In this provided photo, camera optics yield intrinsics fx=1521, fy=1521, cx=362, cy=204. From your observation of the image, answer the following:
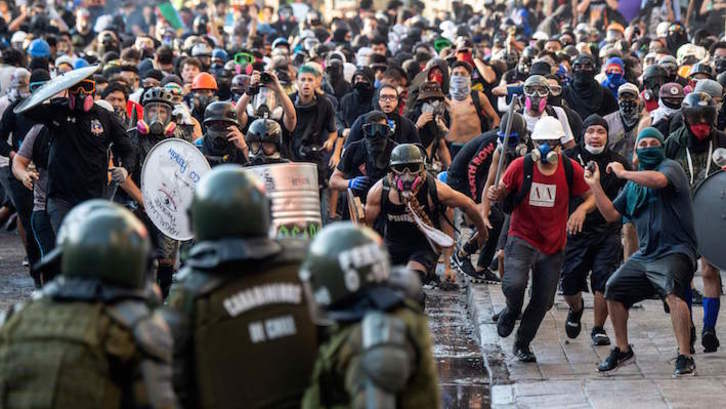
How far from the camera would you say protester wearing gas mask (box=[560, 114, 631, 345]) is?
1125 cm

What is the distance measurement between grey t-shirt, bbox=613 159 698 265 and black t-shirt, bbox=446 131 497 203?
2.96 metres

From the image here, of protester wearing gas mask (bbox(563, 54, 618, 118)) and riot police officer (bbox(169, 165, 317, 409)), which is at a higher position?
riot police officer (bbox(169, 165, 317, 409))

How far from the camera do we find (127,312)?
184 inches

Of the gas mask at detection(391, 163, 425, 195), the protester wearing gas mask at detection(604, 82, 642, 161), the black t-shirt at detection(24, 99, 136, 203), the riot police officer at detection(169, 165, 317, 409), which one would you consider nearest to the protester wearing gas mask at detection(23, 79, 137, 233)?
the black t-shirt at detection(24, 99, 136, 203)

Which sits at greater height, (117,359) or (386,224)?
(117,359)

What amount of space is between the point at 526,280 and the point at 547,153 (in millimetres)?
892

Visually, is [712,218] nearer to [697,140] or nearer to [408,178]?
[697,140]

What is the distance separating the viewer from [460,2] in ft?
117

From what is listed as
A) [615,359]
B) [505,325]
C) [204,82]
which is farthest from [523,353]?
[204,82]

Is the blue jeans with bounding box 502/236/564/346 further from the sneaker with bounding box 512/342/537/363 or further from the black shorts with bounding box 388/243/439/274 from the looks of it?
the black shorts with bounding box 388/243/439/274

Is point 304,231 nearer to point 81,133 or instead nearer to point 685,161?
point 81,133

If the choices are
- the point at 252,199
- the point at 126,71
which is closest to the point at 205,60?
the point at 126,71

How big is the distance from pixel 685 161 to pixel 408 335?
713 centimetres

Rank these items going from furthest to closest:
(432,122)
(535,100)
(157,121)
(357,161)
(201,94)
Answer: (201,94), (432,122), (535,100), (157,121), (357,161)
